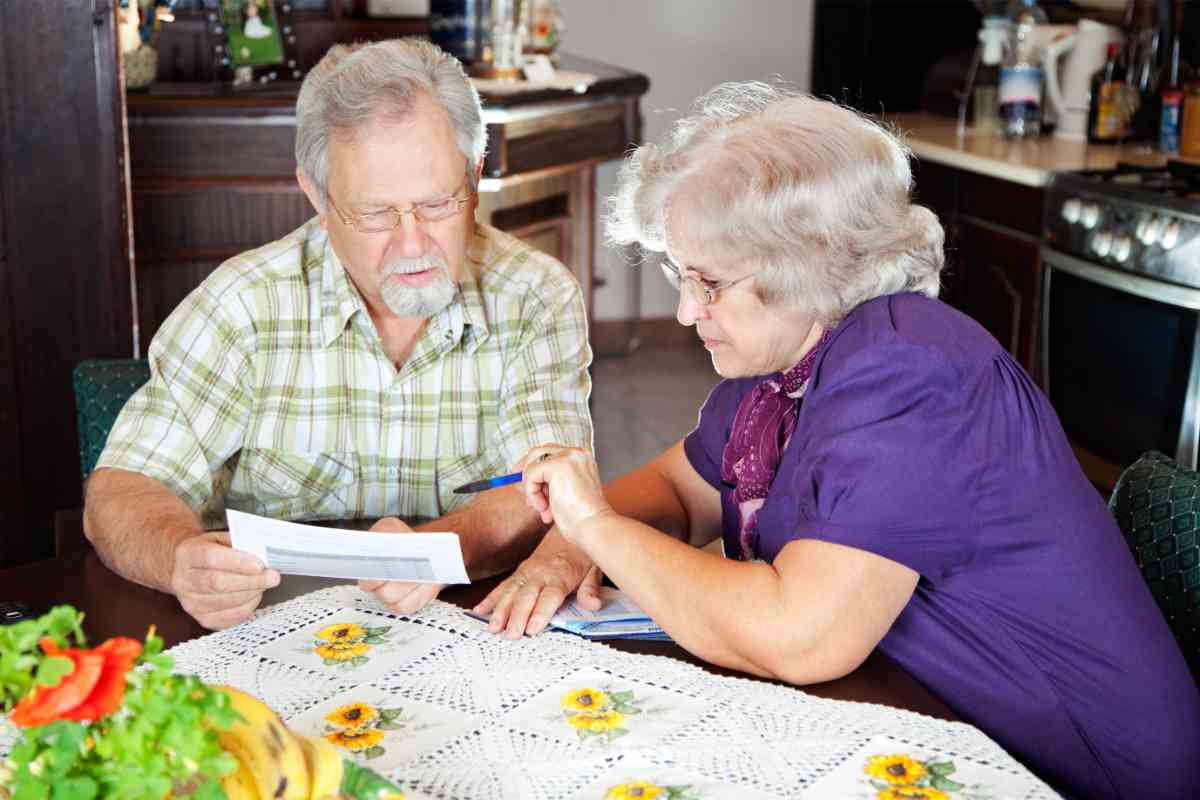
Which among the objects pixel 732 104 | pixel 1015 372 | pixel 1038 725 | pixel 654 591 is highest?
pixel 732 104

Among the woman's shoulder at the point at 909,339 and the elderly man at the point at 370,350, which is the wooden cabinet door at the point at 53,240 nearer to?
the elderly man at the point at 370,350

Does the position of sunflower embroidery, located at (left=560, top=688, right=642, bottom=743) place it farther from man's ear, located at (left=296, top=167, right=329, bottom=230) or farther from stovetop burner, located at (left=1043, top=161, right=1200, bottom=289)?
stovetop burner, located at (left=1043, top=161, right=1200, bottom=289)

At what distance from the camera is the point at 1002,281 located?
387cm

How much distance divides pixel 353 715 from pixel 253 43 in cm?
289

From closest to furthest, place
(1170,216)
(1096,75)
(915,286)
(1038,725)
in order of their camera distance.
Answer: (1038,725) → (915,286) → (1170,216) → (1096,75)

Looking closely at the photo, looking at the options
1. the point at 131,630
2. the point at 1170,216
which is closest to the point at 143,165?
the point at 131,630

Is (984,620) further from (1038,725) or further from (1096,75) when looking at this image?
(1096,75)

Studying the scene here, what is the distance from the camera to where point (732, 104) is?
1.53m

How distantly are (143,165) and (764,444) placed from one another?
7.34 feet

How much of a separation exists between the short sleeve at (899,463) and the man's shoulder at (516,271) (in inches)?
29.4

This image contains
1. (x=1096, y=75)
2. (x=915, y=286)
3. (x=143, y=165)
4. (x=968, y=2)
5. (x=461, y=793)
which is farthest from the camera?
(x=968, y=2)

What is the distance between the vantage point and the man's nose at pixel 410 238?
184 cm

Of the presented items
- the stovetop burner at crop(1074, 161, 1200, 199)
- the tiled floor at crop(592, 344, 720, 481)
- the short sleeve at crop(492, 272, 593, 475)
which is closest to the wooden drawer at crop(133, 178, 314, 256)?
the tiled floor at crop(592, 344, 720, 481)

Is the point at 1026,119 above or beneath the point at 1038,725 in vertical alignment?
above
